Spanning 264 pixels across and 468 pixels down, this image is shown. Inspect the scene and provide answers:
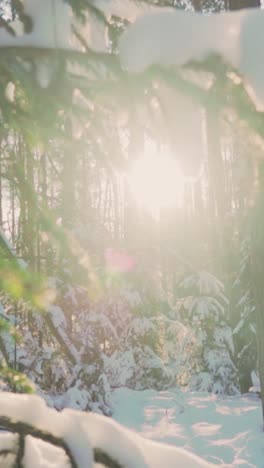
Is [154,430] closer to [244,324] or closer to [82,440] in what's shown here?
[244,324]

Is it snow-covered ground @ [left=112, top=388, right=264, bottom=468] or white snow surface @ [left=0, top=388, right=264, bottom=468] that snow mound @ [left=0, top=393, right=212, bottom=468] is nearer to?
white snow surface @ [left=0, top=388, right=264, bottom=468]

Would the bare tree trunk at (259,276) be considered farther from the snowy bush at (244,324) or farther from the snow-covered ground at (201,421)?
the snowy bush at (244,324)

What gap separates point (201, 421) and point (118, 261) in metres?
3.45

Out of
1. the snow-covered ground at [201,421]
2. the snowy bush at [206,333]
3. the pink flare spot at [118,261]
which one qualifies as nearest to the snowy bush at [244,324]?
the snowy bush at [206,333]

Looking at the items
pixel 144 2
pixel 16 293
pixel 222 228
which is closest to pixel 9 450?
pixel 16 293

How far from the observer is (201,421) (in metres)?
8.10

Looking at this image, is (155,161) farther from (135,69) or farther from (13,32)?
(13,32)

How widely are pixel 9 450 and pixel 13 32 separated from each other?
127 centimetres

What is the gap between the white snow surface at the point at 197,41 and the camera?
1.08m

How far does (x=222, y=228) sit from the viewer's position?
37.0ft

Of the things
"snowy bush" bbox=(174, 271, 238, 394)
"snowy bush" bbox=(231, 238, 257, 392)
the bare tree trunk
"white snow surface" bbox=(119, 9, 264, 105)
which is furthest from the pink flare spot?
"white snow surface" bbox=(119, 9, 264, 105)

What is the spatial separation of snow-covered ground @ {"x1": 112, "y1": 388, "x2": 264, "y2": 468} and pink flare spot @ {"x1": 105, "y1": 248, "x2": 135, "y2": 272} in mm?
2464

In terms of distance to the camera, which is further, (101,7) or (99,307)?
(99,307)

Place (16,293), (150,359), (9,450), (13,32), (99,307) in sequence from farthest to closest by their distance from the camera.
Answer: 1. (150,359)
2. (99,307)
3. (13,32)
4. (16,293)
5. (9,450)
